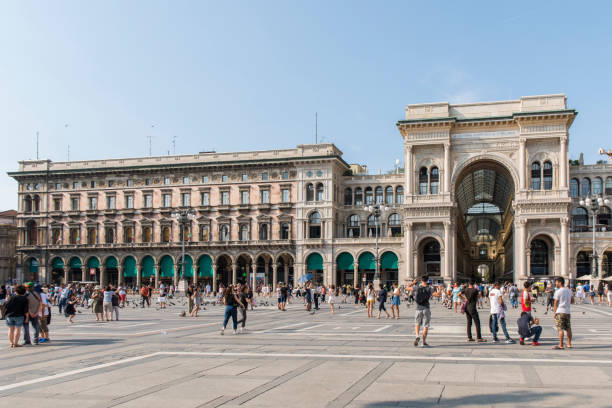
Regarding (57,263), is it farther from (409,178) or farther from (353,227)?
(409,178)

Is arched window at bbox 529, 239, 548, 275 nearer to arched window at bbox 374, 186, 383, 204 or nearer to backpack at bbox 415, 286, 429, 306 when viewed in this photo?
arched window at bbox 374, 186, 383, 204

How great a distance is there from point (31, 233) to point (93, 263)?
36.2ft

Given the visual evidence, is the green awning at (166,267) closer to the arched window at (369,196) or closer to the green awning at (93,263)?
the green awning at (93,263)

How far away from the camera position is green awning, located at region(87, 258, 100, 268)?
89.6m

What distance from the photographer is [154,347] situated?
18250 millimetres

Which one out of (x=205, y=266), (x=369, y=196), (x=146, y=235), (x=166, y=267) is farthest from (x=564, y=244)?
(x=146, y=235)

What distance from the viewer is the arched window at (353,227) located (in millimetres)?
83375

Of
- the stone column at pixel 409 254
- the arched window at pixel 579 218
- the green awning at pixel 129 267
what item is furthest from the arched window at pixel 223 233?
the arched window at pixel 579 218

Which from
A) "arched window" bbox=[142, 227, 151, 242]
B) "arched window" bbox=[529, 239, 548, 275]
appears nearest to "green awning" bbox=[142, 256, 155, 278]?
"arched window" bbox=[142, 227, 151, 242]

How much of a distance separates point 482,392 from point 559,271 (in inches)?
2446

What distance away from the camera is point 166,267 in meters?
86.4

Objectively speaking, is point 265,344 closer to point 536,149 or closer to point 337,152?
point 536,149

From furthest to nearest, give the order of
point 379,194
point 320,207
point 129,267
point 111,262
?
point 111,262 → point 129,267 → point 379,194 → point 320,207

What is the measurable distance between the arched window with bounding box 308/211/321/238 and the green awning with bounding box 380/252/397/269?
8446 mm
